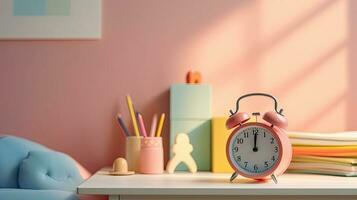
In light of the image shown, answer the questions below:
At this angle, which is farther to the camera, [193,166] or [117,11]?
[117,11]

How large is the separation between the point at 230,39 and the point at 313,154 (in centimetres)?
43

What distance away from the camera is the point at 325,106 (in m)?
1.35

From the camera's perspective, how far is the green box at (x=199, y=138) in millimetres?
1268

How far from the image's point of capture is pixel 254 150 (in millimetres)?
985

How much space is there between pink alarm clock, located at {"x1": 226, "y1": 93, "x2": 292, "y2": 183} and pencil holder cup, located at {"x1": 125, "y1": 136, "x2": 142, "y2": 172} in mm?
302

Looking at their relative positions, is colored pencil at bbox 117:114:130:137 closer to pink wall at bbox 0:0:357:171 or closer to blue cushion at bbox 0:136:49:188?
pink wall at bbox 0:0:357:171

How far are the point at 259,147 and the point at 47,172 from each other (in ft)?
1.66

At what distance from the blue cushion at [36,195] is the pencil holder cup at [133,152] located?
0.23 metres

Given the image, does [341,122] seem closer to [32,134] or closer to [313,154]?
[313,154]

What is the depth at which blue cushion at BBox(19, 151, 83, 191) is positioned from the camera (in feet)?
3.45

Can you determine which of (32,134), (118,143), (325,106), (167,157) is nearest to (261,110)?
(325,106)

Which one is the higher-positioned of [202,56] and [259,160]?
[202,56]

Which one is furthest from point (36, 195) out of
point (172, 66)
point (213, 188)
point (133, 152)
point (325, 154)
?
point (325, 154)

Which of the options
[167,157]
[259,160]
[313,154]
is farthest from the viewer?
[167,157]
